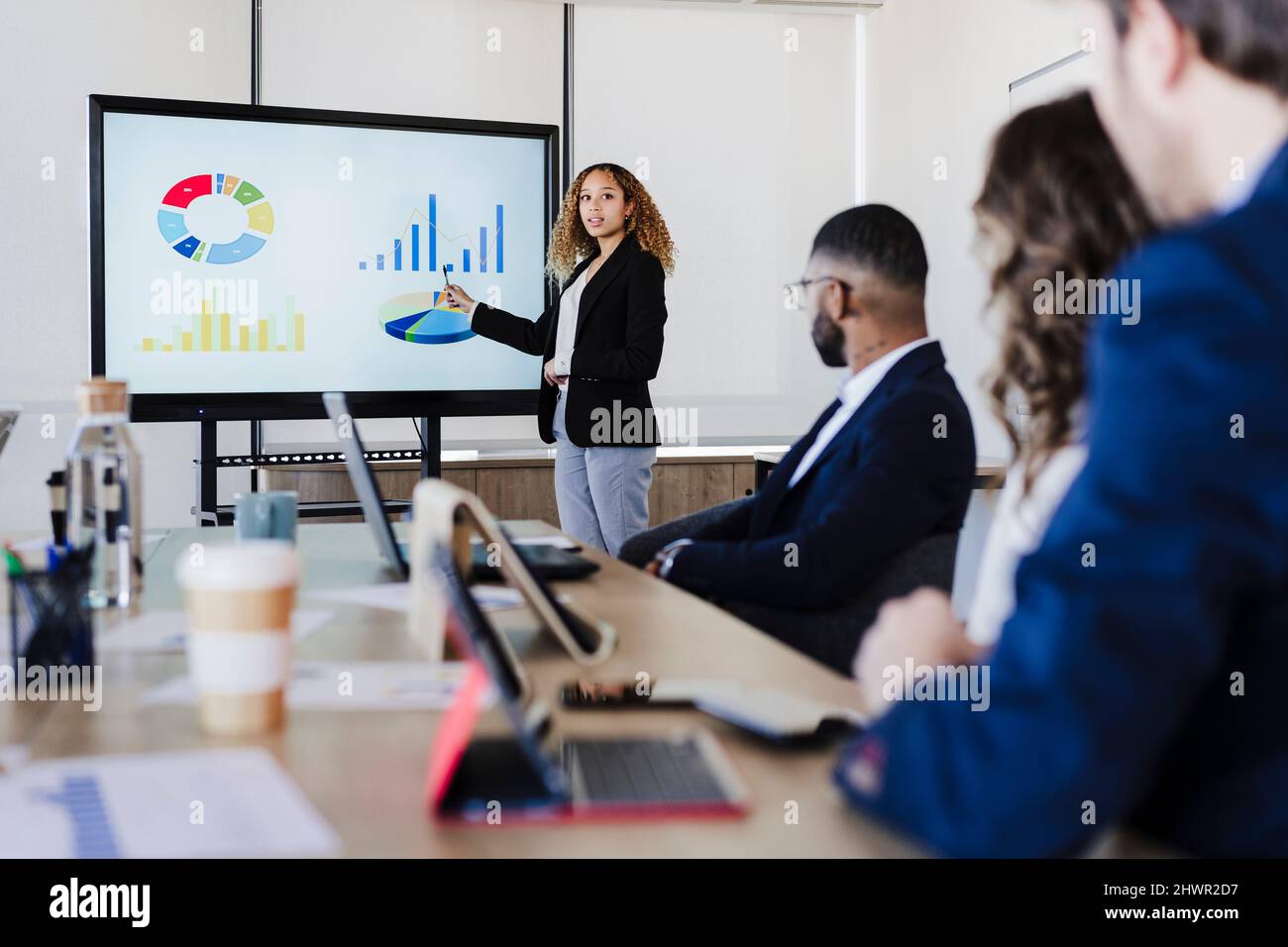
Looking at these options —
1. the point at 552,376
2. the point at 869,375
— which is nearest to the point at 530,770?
the point at 869,375

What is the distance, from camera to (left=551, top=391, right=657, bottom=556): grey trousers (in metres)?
3.78

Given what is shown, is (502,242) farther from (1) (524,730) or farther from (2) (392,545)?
(1) (524,730)

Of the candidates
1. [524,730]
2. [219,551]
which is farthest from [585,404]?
[524,730]

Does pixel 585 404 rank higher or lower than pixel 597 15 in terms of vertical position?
lower

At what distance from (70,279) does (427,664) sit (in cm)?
401

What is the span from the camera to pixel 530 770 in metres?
0.89

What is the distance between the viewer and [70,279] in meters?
4.63

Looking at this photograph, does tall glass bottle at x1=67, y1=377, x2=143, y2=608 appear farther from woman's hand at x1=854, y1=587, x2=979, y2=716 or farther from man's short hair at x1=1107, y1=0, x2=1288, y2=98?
man's short hair at x1=1107, y1=0, x2=1288, y2=98

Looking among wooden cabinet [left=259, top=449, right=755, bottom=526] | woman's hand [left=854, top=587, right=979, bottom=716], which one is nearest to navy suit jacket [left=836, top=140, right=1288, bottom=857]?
woman's hand [left=854, top=587, right=979, bottom=716]

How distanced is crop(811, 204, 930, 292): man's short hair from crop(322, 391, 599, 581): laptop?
2.54 feet

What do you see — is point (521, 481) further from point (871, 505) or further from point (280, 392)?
point (871, 505)

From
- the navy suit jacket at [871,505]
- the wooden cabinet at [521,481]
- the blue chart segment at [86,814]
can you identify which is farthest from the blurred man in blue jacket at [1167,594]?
the wooden cabinet at [521,481]

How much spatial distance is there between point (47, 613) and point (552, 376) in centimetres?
282

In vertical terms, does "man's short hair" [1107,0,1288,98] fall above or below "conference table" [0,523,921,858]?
above
